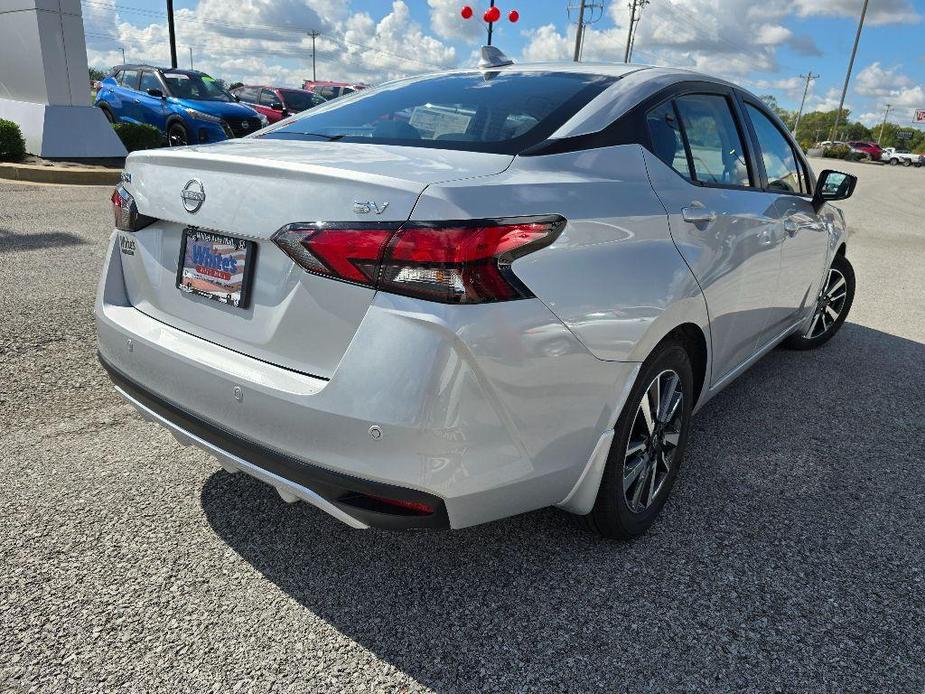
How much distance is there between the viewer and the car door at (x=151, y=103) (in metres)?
15.2

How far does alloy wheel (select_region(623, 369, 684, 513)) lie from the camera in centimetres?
255

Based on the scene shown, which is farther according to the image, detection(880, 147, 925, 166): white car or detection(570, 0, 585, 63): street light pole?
detection(880, 147, 925, 166): white car

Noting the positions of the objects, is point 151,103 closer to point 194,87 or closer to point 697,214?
point 194,87

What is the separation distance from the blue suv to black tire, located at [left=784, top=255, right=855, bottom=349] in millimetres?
12381

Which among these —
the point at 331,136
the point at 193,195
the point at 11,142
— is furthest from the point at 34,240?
the point at 11,142

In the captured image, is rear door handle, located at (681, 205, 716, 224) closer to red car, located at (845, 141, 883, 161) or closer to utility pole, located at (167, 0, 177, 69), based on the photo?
utility pole, located at (167, 0, 177, 69)

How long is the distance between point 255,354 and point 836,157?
6409 cm

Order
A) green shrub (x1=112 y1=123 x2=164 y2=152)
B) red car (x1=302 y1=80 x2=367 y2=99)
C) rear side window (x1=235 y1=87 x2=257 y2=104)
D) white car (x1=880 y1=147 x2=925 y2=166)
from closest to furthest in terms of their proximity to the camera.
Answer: green shrub (x1=112 y1=123 x2=164 y2=152) → rear side window (x1=235 y1=87 x2=257 y2=104) → red car (x1=302 y1=80 x2=367 y2=99) → white car (x1=880 y1=147 x2=925 y2=166)

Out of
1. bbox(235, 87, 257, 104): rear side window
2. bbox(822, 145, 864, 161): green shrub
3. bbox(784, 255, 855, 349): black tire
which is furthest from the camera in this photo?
bbox(822, 145, 864, 161): green shrub

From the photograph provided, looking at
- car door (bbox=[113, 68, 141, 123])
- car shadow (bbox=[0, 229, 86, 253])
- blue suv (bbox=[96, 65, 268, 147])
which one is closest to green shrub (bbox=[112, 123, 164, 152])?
blue suv (bbox=[96, 65, 268, 147])

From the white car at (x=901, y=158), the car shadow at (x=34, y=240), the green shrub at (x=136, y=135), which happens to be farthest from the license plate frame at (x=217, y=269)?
the white car at (x=901, y=158)

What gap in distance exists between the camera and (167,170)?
2273 mm

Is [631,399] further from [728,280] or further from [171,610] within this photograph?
[171,610]

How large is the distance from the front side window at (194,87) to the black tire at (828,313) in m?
14.5
